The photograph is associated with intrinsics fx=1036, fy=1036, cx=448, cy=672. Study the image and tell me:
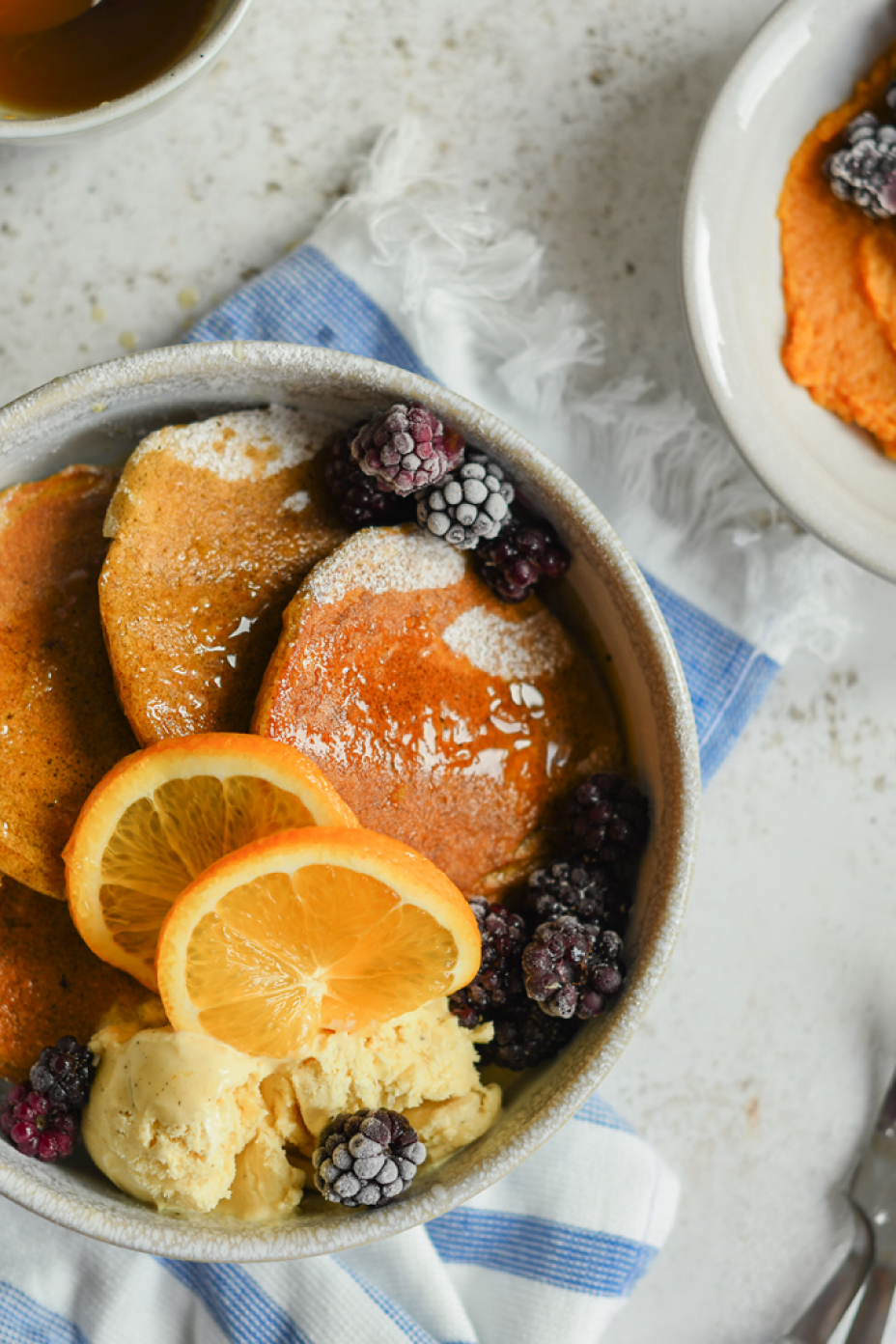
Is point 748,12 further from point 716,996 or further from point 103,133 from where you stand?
point 716,996

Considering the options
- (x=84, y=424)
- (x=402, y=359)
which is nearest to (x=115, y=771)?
(x=84, y=424)

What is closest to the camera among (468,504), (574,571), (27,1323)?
(468,504)

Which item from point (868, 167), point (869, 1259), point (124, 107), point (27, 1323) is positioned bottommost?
point (869, 1259)

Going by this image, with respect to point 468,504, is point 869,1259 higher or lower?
lower

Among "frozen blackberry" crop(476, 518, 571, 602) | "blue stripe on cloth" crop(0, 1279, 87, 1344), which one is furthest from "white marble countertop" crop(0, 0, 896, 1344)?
"blue stripe on cloth" crop(0, 1279, 87, 1344)

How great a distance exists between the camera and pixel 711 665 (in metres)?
1.82

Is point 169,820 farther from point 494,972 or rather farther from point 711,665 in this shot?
point 711,665

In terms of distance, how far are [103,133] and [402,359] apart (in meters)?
0.56

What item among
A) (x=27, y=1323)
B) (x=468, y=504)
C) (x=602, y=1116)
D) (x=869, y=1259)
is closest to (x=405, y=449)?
(x=468, y=504)

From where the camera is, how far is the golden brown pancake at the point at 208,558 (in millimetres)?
1382

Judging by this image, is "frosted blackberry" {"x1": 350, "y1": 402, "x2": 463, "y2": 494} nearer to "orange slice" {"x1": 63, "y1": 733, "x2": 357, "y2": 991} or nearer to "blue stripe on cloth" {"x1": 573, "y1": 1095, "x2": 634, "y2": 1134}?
"orange slice" {"x1": 63, "y1": 733, "x2": 357, "y2": 991}

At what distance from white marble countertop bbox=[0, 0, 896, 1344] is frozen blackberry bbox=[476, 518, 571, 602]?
20.1 inches

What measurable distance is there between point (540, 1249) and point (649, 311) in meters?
1.64

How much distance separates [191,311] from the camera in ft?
5.85
